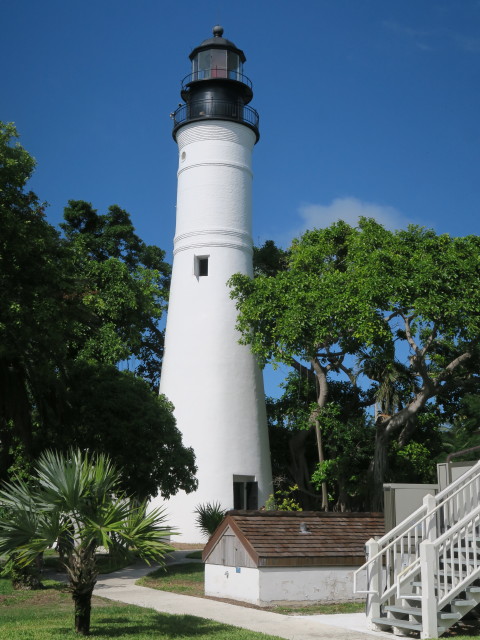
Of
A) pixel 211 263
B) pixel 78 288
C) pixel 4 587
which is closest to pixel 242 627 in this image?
pixel 4 587

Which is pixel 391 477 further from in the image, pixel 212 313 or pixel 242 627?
pixel 242 627

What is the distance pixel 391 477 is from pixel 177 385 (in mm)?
8904

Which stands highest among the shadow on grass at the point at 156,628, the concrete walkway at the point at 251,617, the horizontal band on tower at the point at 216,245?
the horizontal band on tower at the point at 216,245

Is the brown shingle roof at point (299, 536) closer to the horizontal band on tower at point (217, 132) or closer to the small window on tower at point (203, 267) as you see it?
the small window on tower at point (203, 267)

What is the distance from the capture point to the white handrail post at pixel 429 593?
10.5 m

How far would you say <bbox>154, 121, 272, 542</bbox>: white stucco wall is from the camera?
1132 inches

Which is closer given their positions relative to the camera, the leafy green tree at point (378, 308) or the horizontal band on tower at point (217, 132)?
the leafy green tree at point (378, 308)

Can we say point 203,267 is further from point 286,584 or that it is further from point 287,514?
point 286,584

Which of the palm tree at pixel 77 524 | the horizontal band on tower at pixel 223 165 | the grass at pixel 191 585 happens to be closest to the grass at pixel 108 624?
the palm tree at pixel 77 524

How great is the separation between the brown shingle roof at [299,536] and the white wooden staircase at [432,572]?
2.09 m

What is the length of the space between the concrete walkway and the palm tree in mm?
2298

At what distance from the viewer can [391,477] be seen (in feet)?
92.9

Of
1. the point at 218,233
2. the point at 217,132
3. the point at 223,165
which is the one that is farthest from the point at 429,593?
the point at 217,132

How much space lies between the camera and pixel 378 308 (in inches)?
985
